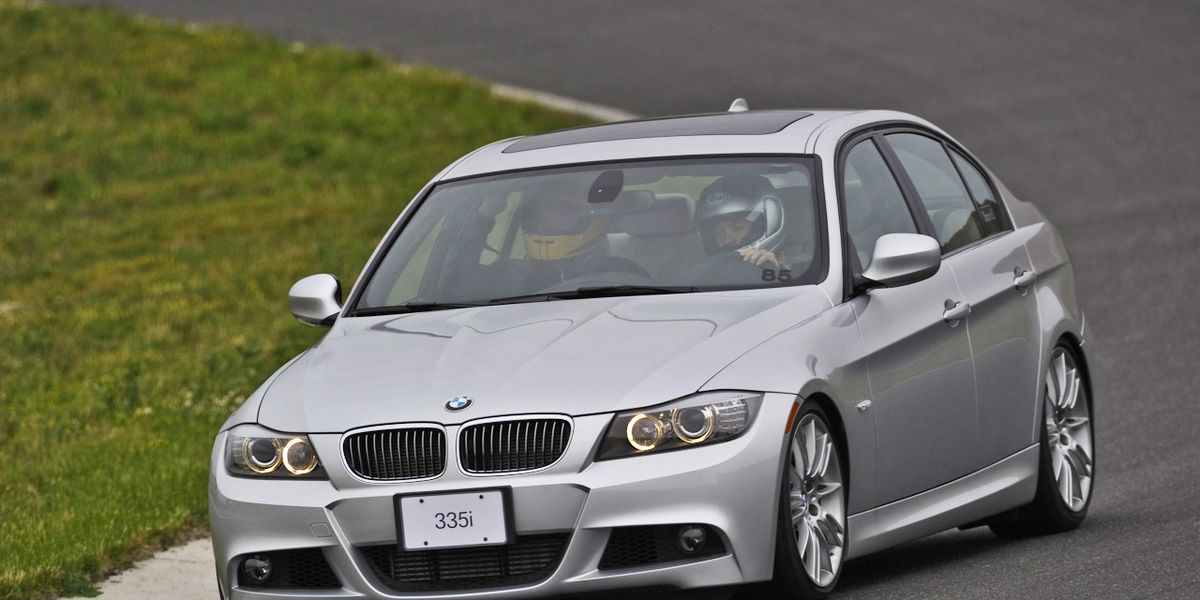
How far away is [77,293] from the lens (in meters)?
16.9

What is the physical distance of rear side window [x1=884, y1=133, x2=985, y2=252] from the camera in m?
8.38

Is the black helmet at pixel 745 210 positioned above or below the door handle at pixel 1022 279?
above

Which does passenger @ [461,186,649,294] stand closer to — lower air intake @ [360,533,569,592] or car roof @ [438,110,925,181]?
car roof @ [438,110,925,181]

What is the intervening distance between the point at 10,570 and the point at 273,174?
41.7 feet

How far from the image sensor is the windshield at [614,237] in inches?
291

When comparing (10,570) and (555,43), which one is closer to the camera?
(10,570)

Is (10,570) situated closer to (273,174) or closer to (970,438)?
(970,438)

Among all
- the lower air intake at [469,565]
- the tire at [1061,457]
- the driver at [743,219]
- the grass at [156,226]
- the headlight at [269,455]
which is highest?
the driver at [743,219]

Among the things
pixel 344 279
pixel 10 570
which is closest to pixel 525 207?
pixel 10 570

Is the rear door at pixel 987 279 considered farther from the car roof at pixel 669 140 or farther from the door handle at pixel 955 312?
the car roof at pixel 669 140

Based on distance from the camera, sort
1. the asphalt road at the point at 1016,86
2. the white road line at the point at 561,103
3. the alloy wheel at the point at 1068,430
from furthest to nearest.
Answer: the white road line at the point at 561,103
the asphalt road at the point at 1016,86
the alloy wheel at the point at 1068,430

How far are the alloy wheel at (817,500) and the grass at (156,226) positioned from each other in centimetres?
300

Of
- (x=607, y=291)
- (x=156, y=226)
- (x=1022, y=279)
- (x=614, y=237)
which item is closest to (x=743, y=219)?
(x=614, y=237)

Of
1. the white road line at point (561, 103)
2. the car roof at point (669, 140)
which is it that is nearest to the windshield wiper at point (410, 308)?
the car roof at point (669, 140)
